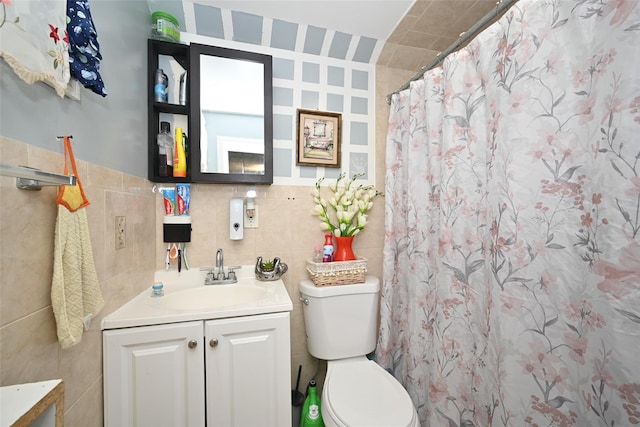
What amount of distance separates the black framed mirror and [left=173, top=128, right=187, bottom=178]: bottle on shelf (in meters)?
0.06

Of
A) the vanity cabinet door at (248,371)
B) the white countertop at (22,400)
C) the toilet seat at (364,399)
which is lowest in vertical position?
the toilet seat at (364,399)

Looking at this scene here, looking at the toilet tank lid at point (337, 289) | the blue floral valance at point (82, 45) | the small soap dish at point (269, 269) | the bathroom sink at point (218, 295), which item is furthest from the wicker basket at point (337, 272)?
the blue floral valance at point (82, 45)

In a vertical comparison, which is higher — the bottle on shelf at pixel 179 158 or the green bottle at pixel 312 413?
the bottle on shelf at pixel 179 158

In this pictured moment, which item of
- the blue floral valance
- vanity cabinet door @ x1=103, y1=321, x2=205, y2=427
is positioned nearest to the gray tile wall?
the blue floral valance

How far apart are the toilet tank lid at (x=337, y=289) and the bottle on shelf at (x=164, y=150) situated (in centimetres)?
92

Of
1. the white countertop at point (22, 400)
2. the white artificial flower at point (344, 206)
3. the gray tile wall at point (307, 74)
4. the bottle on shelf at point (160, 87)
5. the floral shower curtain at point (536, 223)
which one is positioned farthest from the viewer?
the white artificial flower at point (344, 206)

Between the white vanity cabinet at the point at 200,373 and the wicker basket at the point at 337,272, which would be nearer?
the white vanity cabinet at the point at 200,373

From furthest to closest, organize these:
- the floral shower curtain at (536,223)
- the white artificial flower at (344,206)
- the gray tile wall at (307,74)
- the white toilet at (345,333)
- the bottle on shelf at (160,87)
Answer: the white artificial flower at (344,206) < the gray tile wall at (307,74) < the bottle on shelf at (160,87) < the white toilet at (345,333) < the floral shower curtain at (536,223)

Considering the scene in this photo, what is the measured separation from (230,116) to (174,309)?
0.97 meters

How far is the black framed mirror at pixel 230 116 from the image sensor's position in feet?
4.03

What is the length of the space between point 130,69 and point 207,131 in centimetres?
37

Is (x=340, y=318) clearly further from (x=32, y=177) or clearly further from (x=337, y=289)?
(x=32, y=177)

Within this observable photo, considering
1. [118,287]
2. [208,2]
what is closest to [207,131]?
[208,2]

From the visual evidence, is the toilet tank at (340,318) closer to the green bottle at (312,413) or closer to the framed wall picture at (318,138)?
the green bottle at (312,413)
